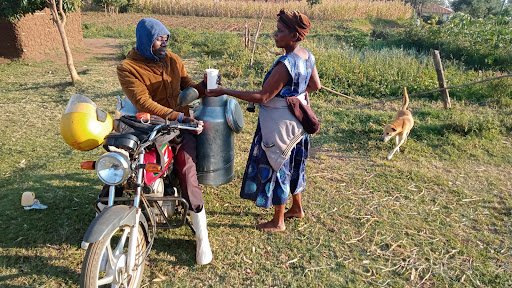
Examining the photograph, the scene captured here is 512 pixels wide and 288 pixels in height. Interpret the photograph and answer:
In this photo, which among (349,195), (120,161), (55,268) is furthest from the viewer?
(349,195)

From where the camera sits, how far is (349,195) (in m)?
4.07

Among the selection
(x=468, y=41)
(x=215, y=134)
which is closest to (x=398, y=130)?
(x=215, y=134)

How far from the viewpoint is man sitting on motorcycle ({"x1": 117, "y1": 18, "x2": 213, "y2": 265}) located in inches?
110

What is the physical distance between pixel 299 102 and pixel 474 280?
1797 mm

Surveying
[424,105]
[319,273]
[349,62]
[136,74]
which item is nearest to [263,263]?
[319,273]

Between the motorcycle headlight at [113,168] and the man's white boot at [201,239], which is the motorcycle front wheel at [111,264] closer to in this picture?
the motorcycle headlight at [113,168]

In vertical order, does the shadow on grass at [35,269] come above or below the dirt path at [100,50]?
below

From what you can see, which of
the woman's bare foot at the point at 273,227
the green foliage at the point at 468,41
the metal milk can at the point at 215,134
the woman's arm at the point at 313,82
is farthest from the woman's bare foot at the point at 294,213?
the green foliage at the point at 468,41

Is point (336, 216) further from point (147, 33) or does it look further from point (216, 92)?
point (147, 33)

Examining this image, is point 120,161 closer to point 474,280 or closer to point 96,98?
point 474,280

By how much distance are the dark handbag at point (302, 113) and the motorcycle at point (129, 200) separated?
766 mm

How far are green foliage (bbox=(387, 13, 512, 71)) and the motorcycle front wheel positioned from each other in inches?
401

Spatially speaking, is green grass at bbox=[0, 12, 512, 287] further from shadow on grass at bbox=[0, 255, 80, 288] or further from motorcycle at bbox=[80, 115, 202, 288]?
motorcycle at bbox=[80, 115, 202, 288]

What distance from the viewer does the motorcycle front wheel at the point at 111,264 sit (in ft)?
7.08
